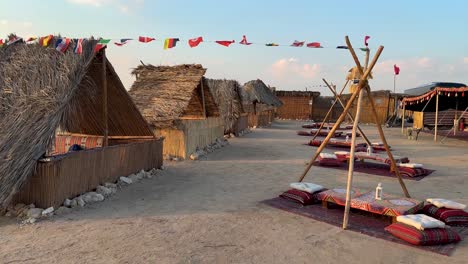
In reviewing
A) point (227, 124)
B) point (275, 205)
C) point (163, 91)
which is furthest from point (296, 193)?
point (227, 124)

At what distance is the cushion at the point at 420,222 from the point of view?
491 centimetres

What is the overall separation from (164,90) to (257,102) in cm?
1723

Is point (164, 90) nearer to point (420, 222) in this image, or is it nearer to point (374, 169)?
point (374, 169)

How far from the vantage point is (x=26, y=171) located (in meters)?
5.25

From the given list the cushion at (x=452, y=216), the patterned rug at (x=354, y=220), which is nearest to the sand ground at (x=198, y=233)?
the patterned rug at (x=354, y=220)

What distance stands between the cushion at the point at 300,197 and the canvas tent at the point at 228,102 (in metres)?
12.2

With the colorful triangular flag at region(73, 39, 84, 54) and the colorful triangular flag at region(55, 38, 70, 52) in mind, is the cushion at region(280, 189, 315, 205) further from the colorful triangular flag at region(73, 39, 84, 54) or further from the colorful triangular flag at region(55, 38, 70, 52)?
the colorful triangular flag at region(55, 38, 70, 52)

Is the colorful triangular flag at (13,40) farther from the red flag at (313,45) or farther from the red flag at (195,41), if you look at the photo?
the red flag at (313,45)

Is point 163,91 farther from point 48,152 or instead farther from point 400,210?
point 400,210

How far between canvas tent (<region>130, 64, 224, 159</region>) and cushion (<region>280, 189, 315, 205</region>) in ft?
16.5

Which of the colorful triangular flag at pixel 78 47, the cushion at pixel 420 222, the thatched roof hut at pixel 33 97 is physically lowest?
the cushion at pixel 420 222

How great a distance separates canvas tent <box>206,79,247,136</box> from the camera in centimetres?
1919

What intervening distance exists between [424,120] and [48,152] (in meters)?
25.5

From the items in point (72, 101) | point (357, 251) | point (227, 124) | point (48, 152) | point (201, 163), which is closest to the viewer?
point (357, 251)
